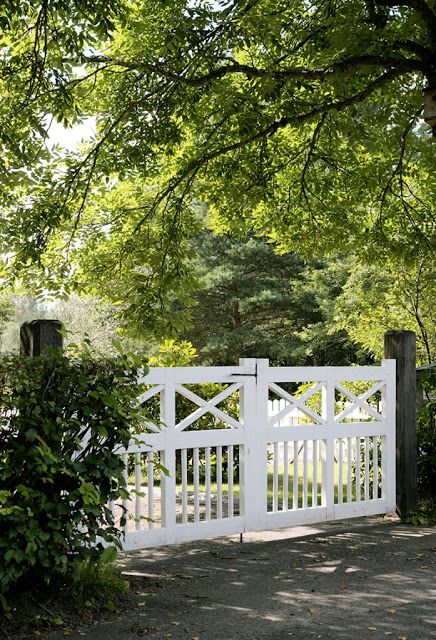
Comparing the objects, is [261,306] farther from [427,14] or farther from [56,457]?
[56,457]

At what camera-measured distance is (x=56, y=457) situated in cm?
471

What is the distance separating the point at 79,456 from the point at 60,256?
6.52 metres

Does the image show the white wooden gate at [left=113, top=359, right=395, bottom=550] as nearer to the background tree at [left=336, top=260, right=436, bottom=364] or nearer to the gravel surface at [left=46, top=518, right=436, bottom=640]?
the gravel surface at [left=46, top=518, right=436, bottom=640]

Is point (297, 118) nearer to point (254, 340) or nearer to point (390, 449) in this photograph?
point (390, 449)

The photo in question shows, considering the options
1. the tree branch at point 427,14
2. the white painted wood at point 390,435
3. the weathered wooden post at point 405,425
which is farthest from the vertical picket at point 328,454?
the tree branch at point 427,14

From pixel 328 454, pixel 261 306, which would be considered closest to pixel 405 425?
pixel 328 454

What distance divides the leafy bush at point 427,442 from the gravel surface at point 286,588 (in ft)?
3.56

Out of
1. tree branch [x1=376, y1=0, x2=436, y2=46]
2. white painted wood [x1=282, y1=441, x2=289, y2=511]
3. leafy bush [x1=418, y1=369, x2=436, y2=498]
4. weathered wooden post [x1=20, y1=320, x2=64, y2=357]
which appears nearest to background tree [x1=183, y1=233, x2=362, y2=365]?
leafy bush [x1=418, y1=369, x2=436, y2=498]

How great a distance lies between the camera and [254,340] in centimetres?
3153

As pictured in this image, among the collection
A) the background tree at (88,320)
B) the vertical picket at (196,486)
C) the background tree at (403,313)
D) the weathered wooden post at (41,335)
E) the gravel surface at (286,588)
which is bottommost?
the gravel surface at (286,588)

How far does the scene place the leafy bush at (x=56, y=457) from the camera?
15.0 ft

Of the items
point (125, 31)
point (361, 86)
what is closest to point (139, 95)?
point (125, 31)

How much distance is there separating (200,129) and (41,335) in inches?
207

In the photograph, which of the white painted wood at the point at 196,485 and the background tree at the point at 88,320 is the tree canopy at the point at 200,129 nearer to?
the white painted wood at the point at 196,485
